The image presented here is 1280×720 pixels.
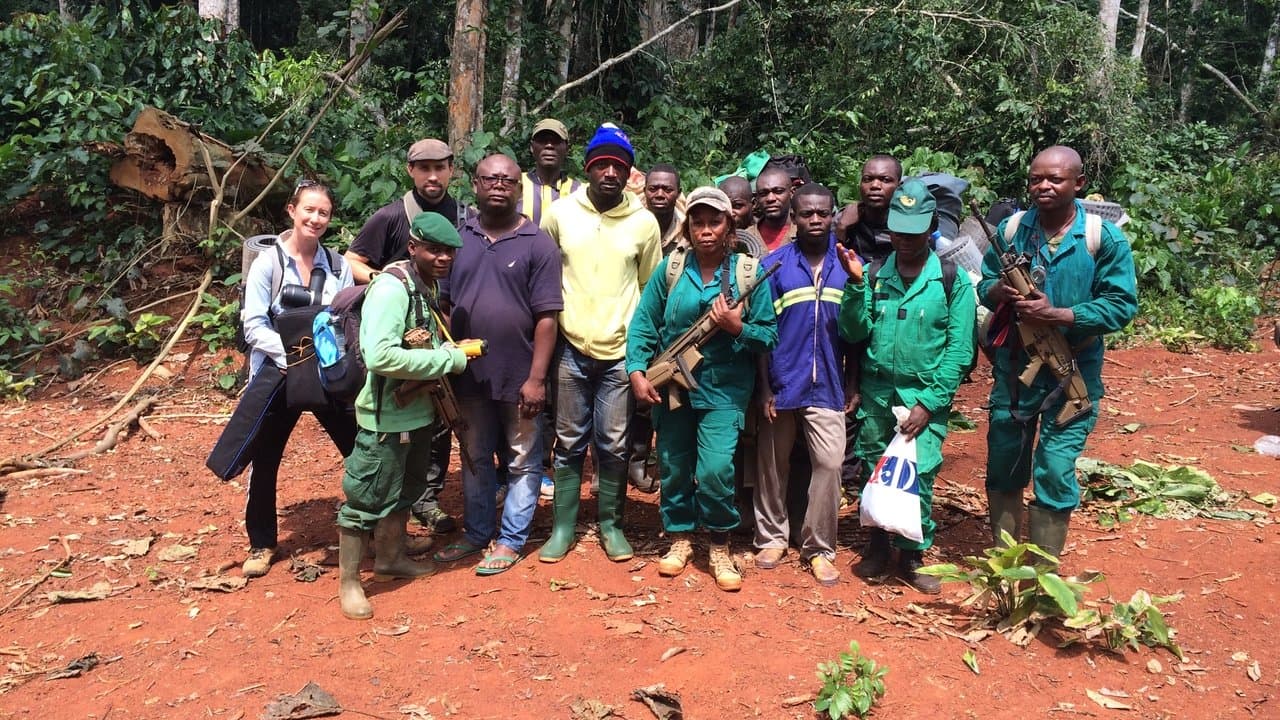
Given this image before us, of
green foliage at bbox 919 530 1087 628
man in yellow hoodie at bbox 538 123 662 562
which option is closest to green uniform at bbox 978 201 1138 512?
green foliage at bbox 919 530 1087 628

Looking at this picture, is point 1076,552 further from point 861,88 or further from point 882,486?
point 861,88

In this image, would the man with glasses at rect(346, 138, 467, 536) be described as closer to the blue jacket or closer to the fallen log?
the blue jacket

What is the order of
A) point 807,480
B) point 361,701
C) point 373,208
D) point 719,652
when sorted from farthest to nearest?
→ 1. point 373,208
2. point 807,480
3. point 719,652
4. point 361,701

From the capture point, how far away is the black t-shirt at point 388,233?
5102mm

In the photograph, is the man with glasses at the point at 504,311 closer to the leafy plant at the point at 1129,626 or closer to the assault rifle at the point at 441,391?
the assault rifle at the point at 441,391

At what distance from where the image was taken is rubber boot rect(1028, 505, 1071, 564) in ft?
14.5

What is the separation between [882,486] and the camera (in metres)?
4.52

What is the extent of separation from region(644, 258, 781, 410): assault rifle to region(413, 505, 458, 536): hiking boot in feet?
5.46

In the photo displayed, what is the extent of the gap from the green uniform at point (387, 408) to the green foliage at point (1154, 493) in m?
3.99

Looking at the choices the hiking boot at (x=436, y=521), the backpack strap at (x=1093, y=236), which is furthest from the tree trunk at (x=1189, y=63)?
the hiking boot at (x=436, y=521)

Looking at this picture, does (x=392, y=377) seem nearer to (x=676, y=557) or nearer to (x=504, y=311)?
(x=504, y=311)

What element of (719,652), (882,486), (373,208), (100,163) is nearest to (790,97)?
(373,208)

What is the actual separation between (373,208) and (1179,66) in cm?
2392

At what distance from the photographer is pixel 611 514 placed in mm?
5031
